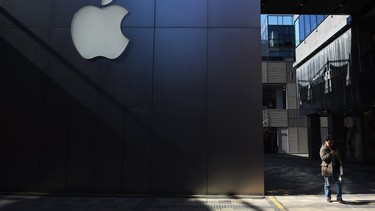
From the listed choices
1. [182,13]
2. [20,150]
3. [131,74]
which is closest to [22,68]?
[20,150]

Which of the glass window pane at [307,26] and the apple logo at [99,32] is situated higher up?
the glass window pane at [307,26]

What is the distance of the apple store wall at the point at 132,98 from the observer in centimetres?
1077

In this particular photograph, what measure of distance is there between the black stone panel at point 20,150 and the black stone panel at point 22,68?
0.36m

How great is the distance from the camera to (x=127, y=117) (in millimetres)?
10969

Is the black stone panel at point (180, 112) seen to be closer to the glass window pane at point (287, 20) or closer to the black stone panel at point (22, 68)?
the black stone panel at point (22, 68)

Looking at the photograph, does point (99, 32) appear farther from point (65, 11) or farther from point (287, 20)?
point (287, 20)

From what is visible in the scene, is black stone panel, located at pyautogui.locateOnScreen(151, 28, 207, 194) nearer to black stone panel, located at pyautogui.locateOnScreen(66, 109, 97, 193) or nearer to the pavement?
the pavement

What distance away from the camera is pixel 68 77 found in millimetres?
11227

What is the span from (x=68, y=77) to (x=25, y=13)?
2491 millimetres

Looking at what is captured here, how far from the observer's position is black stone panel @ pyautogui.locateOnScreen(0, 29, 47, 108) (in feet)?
37.0

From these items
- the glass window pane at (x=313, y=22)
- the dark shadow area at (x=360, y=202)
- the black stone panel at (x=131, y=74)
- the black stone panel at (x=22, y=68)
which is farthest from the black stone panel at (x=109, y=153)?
the glass window pane at (x=313, y=22)

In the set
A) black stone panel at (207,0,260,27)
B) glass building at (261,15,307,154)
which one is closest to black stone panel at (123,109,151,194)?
black stone panel at (207,0,260,27)

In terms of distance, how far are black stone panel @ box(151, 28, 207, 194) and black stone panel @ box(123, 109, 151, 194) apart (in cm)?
20

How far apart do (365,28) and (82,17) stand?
50.2 ft
